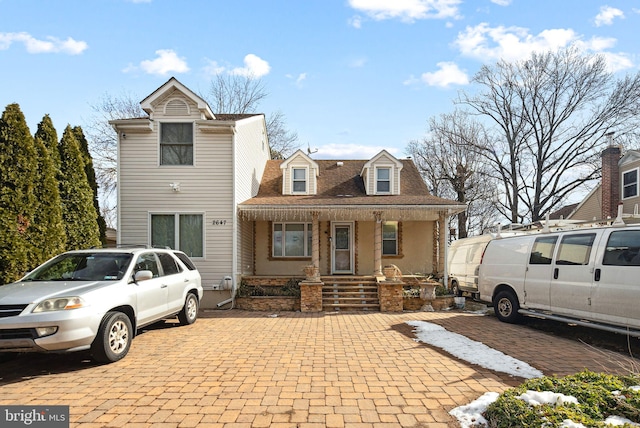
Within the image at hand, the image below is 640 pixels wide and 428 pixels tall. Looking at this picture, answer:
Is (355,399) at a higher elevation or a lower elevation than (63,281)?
lower

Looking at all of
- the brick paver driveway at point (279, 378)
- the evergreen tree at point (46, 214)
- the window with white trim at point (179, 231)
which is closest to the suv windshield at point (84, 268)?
the brick paver driveway at point (279, 378)

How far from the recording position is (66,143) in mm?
10180

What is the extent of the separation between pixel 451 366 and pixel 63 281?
605 cm

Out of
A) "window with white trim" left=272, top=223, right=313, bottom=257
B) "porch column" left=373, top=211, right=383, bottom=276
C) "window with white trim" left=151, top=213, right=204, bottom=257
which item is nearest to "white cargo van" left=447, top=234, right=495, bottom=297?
"porch column" left=373, top=211, right=383, bottom=276

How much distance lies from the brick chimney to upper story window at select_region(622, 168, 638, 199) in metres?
0.26

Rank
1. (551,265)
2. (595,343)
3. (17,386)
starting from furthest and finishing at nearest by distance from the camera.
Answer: (551,265)
(595,343)
(17,386)

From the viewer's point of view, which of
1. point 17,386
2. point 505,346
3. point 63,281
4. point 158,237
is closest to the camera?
point 17,386

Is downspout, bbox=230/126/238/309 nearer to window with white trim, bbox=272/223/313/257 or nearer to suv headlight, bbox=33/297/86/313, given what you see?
window with white trim, bbox=272/223/313/257

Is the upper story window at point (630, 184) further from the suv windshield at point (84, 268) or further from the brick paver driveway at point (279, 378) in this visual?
the suv windshield at point (84, 268)

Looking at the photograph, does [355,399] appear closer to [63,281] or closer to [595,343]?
[63,281]

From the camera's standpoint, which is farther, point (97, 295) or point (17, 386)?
point (97, 295)

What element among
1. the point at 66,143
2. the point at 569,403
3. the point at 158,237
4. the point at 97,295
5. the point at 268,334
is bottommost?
the point at 268,334

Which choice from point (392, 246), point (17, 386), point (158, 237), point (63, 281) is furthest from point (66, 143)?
point (392, 246)

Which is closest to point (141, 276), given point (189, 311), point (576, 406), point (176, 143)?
point (189, 311)
